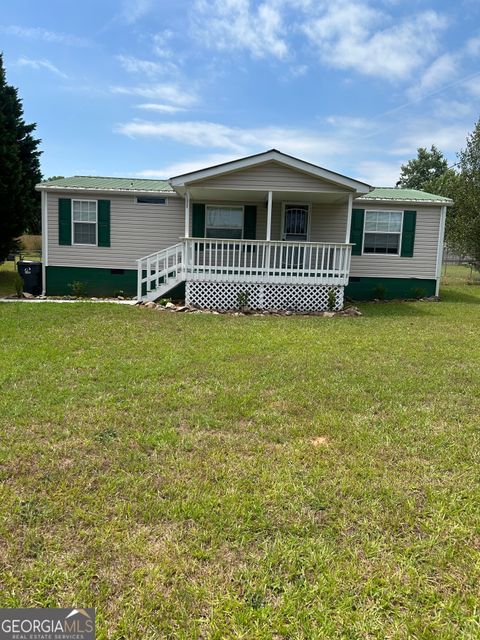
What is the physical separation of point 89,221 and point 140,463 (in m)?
10.9

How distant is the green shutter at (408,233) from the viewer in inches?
502

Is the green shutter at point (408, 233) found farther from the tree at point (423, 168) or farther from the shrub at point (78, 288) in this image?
the tree at point (423, 168)

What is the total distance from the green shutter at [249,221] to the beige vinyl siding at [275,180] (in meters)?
2.00

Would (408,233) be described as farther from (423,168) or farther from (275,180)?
(423,168)

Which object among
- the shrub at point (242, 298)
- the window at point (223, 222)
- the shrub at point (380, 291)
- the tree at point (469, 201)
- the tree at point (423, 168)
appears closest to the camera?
the shrub at point (242, 298)

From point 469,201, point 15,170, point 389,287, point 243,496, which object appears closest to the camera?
point 243,496

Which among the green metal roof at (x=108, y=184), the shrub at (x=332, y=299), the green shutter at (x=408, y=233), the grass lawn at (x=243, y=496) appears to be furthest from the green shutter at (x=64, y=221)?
the green shutter at (x=408, y=233)

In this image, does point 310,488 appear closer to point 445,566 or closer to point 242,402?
point 445,566

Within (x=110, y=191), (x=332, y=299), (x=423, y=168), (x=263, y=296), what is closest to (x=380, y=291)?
(x=332, y=299)

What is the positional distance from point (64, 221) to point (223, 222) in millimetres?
4551

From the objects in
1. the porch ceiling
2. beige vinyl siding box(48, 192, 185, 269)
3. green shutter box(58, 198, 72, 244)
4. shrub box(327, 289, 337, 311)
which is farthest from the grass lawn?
green shutter box(58, 198, 72, 244)

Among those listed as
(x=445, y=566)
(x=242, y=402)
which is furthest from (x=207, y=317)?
(x=445, y=566)

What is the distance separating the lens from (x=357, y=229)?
42.0 feet

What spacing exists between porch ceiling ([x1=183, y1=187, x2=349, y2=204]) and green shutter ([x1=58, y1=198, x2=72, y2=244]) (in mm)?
3560
